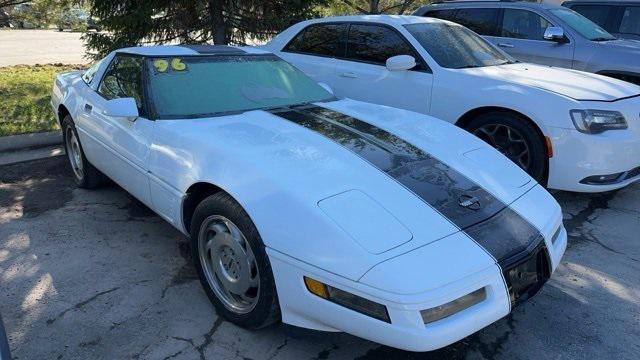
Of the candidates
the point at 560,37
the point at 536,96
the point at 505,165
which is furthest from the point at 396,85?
the point at 560,37

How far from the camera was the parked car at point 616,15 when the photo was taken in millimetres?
8000

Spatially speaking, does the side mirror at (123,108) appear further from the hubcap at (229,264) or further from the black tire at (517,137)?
the black tire at (517,137)

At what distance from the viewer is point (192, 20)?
29.0 ft

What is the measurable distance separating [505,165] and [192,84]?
2.10m

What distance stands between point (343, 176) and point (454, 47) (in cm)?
320

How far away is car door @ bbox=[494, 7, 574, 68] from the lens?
21.7ft

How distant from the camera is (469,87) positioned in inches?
182

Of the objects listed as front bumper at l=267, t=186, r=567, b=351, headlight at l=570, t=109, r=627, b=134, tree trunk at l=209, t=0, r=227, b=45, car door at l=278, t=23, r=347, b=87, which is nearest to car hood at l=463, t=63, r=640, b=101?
headlight at l=570, t=109, r=627, b=134

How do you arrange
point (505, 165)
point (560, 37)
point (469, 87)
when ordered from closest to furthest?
point (505, 165) < point (469, 87) < point (560, 37)

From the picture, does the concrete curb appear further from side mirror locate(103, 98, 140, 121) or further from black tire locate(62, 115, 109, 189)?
side mirror locate(103, 98, 140, 121)

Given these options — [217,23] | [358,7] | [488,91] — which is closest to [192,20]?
[217,23]

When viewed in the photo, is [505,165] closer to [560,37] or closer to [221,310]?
[221,310]

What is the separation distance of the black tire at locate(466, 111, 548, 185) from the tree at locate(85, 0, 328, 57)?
5.24 metres

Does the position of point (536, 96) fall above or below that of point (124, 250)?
above
